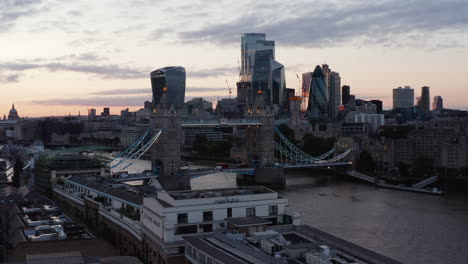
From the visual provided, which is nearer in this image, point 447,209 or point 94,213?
point 94,213

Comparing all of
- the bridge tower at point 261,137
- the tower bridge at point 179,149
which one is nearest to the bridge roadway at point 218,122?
the tower bridge at point 179,149

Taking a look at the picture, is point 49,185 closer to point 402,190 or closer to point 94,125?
point 402,190

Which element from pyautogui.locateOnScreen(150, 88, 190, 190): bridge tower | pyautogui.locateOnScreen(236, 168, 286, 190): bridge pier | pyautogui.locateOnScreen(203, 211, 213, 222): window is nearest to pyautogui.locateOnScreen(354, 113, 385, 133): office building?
pyautogui.locateOnScreen(236, 168, 286, 190): bridge pier

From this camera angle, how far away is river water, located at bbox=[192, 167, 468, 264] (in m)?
20.4

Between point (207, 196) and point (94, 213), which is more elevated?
point (207, 196)

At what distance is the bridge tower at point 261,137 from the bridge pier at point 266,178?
6.72 ft

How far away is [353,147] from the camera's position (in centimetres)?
4906

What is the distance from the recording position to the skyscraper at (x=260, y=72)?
132 meters

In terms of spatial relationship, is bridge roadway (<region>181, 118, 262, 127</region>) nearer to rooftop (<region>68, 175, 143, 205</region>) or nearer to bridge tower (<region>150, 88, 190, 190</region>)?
bridge tower (<region>150, 88, 190, 190</region>)

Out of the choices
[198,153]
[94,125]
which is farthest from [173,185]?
[94,125]

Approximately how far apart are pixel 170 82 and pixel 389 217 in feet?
263

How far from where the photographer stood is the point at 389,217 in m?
26.4

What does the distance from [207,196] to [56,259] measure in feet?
18.0

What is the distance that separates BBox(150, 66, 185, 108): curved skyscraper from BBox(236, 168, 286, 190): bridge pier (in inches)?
2419
